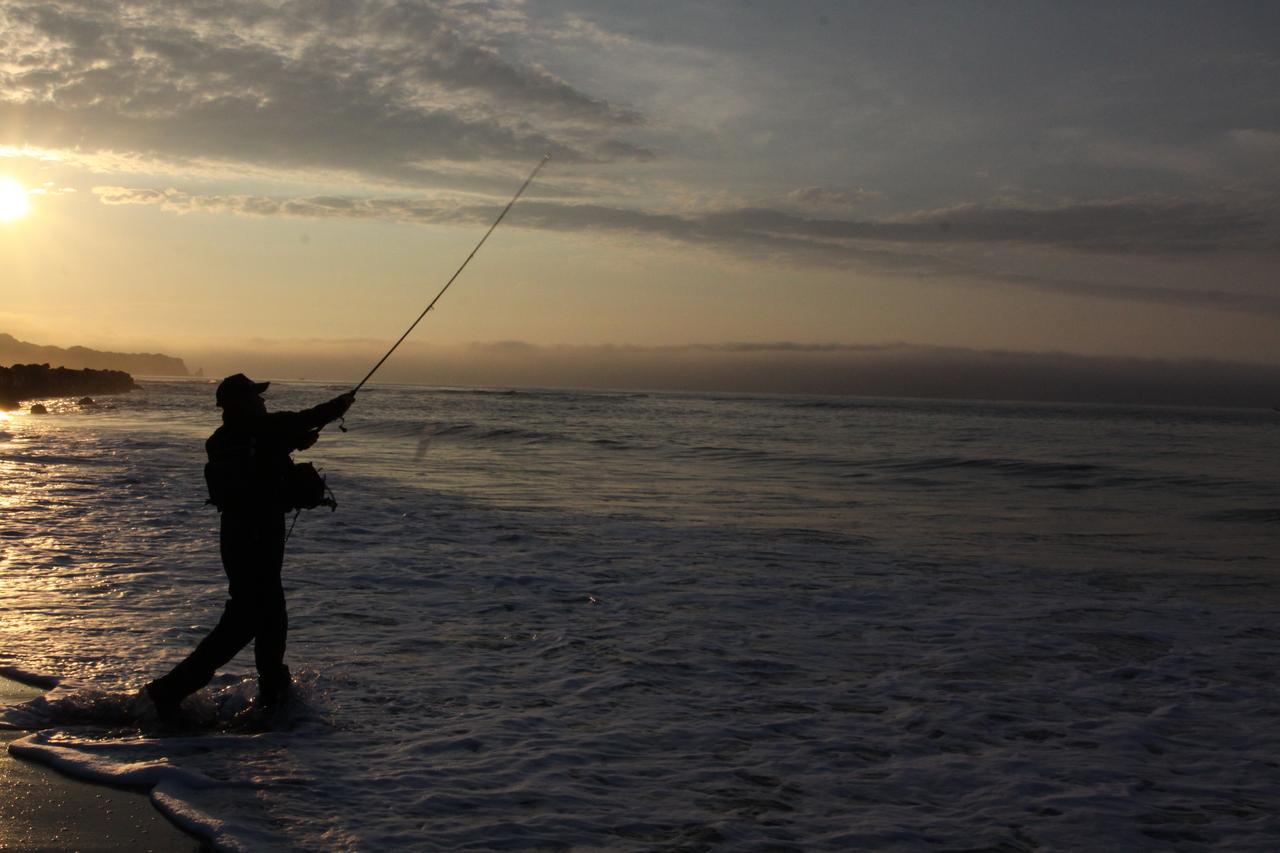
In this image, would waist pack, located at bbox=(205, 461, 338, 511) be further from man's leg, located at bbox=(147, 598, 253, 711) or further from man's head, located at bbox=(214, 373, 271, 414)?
man's leg, located at bbox=(147, 598, 253, 711)

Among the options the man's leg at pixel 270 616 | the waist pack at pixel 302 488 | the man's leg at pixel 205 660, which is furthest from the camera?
the waist pack at pixel 302 488

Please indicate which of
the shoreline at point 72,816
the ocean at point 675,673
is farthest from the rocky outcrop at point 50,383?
the shoreline at point 72,816

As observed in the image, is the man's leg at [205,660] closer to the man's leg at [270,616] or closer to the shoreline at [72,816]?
the man's leg at [270,616]

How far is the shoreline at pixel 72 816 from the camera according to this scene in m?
3.66

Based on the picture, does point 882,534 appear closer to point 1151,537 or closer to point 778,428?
point 1151,537

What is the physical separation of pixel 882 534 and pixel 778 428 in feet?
88.1

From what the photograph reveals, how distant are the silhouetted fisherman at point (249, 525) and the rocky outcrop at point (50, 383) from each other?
155ft

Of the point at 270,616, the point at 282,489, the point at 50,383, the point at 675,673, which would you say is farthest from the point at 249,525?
the point at 50,383

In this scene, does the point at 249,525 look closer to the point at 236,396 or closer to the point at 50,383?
the point at 236,396

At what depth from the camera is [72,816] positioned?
3867mm

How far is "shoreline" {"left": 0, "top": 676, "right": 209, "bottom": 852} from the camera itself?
3.66 metres

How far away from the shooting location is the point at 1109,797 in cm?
475

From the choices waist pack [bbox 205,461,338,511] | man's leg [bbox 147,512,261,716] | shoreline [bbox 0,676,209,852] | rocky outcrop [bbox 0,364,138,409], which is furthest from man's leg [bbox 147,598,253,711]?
rocky outcrop [bbox 0,364,138,409]

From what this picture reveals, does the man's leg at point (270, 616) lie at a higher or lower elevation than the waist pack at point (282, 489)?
lower
